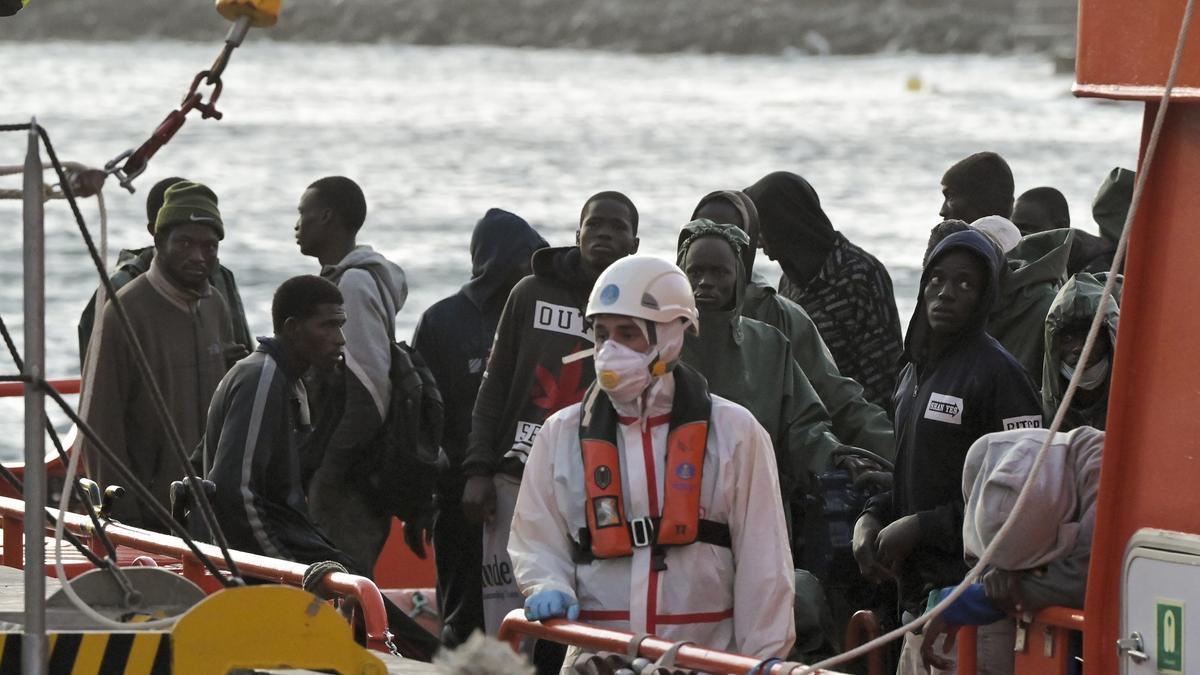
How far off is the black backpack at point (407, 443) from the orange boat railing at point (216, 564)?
3.82 ft

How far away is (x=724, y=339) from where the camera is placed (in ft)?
22.0

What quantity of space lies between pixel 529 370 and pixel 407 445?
0.80 metres

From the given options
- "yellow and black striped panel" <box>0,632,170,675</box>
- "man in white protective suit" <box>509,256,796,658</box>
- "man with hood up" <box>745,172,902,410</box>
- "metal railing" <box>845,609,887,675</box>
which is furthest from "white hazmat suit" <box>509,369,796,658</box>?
"man with hood up" <box>745,172,902,410</box>

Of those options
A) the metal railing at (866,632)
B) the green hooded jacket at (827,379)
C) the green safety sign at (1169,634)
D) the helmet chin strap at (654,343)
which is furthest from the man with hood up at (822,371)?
the green safety sign at (1169,634)

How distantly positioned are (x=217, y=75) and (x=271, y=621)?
1.08 meters

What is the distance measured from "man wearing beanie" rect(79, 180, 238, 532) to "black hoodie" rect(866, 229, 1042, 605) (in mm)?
3059

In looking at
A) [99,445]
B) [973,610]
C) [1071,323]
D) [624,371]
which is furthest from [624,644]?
[1071,323]

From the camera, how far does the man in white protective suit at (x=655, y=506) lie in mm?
5145

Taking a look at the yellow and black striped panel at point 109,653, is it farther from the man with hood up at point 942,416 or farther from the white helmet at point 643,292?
the man with hood up at point 942,416

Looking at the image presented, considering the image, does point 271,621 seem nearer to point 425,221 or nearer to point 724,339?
point 724,339

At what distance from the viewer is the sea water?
41.1 metres

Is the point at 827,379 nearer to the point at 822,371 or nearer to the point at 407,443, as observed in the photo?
the point at 822,371

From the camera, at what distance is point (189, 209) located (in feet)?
26.2

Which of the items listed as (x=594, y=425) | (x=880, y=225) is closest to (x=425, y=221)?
(x=880, y=225)
